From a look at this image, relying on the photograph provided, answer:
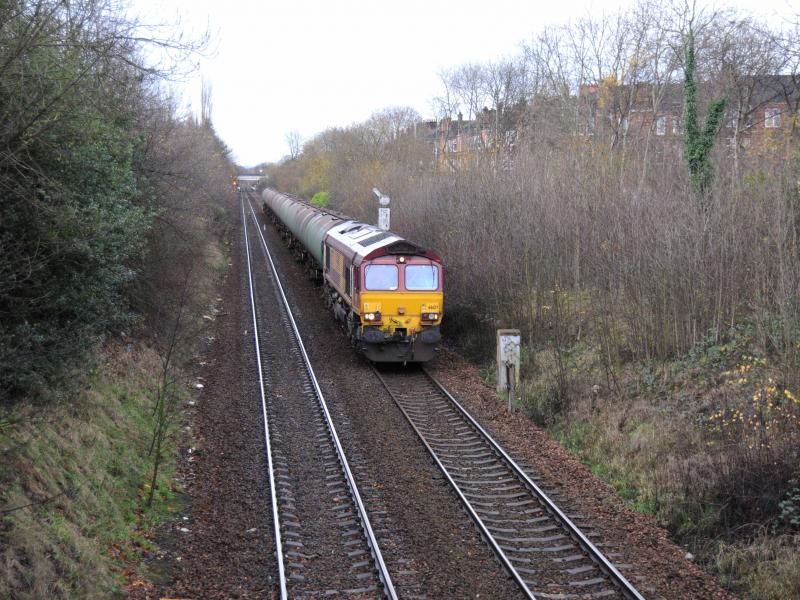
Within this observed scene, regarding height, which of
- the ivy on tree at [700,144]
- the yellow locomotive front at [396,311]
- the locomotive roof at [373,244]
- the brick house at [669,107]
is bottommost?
the yellow locomotive front at [396,311]

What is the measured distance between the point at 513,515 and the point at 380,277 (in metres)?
8.25

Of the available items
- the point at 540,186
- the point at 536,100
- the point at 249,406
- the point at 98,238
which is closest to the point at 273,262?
the point at 536,100

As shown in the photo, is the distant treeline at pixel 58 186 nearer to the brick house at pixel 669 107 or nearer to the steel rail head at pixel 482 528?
the steel rail head at pixel 482 528

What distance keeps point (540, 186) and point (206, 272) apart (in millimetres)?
14533

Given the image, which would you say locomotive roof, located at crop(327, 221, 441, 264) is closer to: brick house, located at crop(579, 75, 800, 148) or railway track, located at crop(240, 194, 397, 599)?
railway track, located at crop(240, 194, 397, 599)

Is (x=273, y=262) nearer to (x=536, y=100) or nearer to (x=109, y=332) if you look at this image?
(x=536, y=100)

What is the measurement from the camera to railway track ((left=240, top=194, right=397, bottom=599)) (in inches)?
307

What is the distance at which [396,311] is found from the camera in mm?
16906

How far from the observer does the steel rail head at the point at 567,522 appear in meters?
7.62

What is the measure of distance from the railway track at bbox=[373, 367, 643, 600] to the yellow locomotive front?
2.44 metres

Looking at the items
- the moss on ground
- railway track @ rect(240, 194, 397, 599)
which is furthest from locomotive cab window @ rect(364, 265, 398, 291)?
the moss on ground

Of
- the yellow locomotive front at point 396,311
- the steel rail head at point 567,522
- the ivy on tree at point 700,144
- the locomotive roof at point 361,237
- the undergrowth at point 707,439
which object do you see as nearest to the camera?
the steel rail head at point 567,522

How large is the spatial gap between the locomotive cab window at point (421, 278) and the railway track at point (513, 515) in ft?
11.0

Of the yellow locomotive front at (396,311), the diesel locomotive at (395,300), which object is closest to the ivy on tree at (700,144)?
the diesel locomotive at (395,300)
